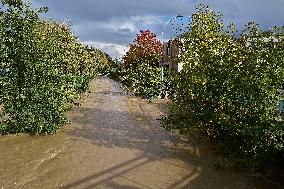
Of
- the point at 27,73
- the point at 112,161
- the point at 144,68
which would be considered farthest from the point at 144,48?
the point at 112,161

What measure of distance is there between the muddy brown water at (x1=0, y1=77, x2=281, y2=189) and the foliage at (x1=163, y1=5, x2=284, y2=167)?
946 mm

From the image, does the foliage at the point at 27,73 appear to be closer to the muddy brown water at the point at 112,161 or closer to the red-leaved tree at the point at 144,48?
the muddy brown water at the point at 112,161

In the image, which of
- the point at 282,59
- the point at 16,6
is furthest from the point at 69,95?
the point at 282,59

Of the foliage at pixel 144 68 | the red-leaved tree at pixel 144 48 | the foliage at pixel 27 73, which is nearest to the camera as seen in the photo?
the foliage at pixel 27 73

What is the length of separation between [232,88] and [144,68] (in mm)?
19965

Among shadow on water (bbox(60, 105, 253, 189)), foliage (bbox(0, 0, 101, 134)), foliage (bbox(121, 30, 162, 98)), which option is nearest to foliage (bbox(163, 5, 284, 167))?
shadow on water (bbox(60, 105, 253, 189))

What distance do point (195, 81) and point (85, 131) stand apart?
6.08 m

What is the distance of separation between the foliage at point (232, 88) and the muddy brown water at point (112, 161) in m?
0.95

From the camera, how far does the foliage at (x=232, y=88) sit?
31.6 feet

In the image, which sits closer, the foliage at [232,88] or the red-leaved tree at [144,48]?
the foliage at [232,88]

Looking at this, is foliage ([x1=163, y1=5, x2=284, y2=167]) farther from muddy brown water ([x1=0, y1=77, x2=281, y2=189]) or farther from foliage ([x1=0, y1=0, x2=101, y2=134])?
foliage ([x1=0, y1=0, x2=101, y2=134])

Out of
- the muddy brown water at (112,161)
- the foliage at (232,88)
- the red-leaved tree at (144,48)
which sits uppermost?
the red-leaved tree at (144,48)

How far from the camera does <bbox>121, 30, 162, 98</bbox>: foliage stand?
94.3 ft

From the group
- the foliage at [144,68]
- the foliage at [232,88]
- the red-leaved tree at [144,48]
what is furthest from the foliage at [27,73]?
the red-leaved tree at [144,48]
